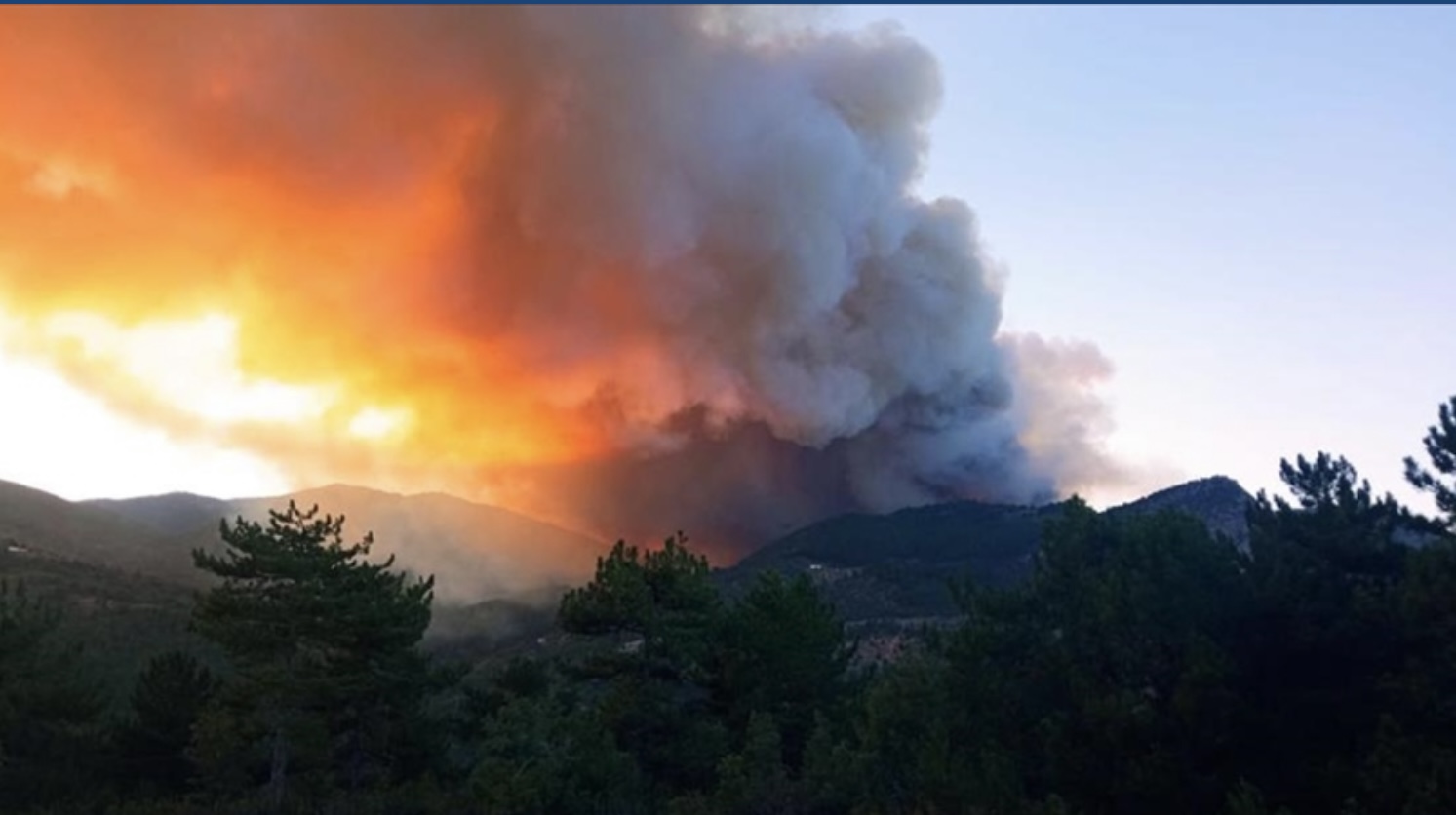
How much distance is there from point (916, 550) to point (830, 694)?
40.0 metres

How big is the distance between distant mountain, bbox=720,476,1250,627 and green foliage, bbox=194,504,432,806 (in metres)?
27.8

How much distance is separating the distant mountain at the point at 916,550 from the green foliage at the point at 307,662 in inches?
1096

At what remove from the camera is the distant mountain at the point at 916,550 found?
58.9 m

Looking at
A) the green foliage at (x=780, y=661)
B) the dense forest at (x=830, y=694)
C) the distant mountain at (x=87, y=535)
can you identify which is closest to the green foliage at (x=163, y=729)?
the dense forest at (x=830, y=694)

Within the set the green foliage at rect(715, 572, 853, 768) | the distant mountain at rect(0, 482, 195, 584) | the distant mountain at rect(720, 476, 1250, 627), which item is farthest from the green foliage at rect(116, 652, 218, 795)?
the distant mountain at rect(0, 482, 195, 584)

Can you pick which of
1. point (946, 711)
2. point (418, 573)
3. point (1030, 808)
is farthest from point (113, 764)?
point (418, 573)

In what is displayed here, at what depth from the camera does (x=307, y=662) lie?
89.0ft

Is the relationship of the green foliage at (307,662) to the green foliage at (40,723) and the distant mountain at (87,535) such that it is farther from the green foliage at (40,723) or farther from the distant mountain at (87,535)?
the distant mountain at (87,535)

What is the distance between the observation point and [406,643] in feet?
95.0

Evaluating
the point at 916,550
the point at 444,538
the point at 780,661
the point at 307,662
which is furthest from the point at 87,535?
the point at 780,661

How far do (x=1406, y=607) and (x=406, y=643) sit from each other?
841 inches

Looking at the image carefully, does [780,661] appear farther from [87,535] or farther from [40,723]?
[87,535]

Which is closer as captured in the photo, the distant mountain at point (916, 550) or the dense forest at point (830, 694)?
the dense forest at point (830, 694)

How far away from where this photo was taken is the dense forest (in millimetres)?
17766
